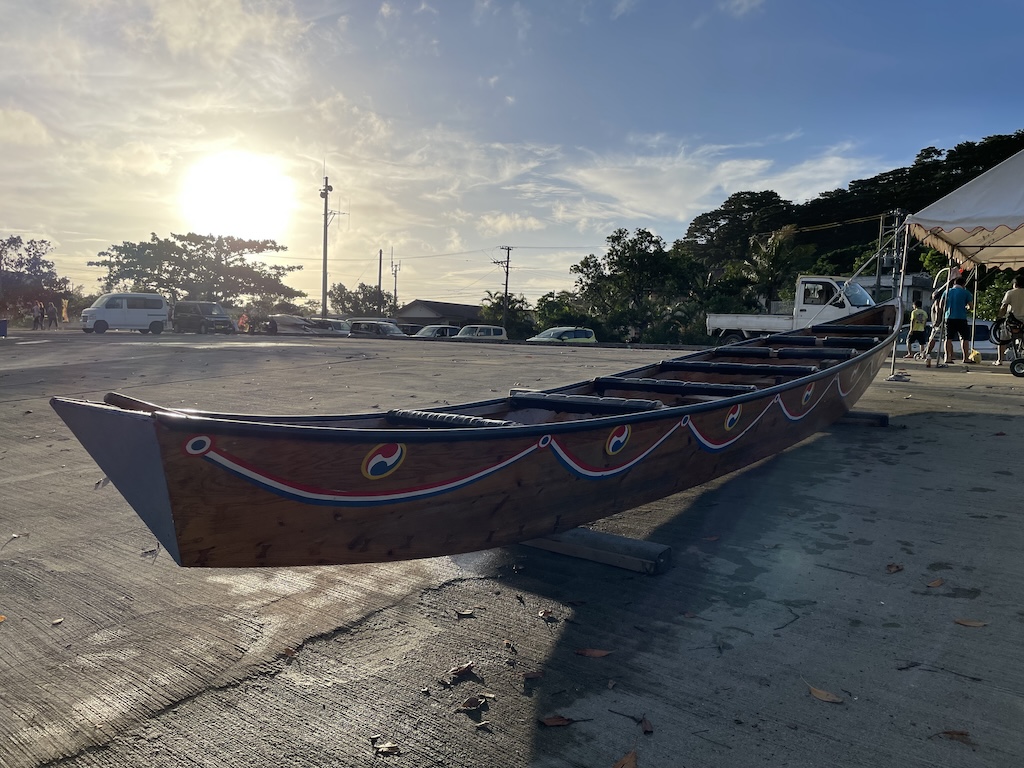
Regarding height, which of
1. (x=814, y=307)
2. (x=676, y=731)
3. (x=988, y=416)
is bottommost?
(x=676, y=731)

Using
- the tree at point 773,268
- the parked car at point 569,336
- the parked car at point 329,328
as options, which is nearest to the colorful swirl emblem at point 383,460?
the parked car at point 569,336

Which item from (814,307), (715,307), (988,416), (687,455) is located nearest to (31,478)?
(687,455)

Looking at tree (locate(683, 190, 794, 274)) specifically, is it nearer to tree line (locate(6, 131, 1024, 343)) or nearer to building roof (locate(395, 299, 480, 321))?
tree line (locate(6, 131, 1024, 343))

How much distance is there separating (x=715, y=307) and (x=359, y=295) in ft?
170

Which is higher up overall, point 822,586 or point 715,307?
point 715,307

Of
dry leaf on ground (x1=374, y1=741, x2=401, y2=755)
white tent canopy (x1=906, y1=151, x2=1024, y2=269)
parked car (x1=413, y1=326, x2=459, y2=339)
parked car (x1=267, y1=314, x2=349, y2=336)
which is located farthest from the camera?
parked car (x1=267, y1=314, x2=349, y2=336)

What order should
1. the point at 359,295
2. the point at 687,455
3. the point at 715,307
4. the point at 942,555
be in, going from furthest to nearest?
1. the point at 359,295
2. the point at 715,307
3. the point at 687,455
4. the point at 942,555

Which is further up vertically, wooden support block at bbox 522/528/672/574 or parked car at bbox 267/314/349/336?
parked car at bbox 267/314/349/336

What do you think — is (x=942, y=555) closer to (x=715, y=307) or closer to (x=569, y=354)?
(x=569, y=354)

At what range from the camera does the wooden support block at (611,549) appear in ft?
10.7

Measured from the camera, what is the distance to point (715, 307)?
3359 cm

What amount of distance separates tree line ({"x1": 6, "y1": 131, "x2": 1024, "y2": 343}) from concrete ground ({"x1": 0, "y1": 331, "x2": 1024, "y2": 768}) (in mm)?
21121

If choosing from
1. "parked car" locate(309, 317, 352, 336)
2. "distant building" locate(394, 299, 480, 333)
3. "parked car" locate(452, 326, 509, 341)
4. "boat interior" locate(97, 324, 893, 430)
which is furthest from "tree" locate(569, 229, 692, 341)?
"boat interior" locate(97, 324, 893, 430)

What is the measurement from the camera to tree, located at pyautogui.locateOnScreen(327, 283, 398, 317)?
75.3 m
